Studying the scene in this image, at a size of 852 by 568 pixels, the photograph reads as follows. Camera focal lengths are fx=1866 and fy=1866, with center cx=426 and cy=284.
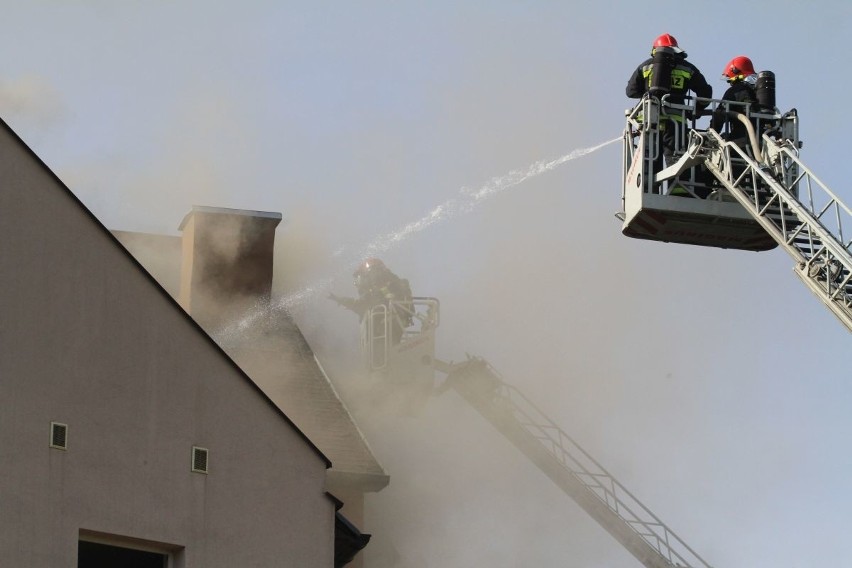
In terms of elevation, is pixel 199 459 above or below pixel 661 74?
below

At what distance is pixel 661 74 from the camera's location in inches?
717

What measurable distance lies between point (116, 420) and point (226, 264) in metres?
10.8

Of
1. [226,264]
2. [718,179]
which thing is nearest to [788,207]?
[718,179]

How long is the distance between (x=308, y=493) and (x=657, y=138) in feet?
17.5

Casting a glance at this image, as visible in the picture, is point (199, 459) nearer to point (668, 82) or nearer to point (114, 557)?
point (114, 557)

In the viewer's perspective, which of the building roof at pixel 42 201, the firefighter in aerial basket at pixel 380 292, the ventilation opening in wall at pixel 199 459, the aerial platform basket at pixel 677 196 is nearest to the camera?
the building roof at pixel 42 201

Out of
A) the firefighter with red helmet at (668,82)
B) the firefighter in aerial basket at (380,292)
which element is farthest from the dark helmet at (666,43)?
the firefighter in aerial basket at (380,292)

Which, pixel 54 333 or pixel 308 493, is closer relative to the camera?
pixel 54 333

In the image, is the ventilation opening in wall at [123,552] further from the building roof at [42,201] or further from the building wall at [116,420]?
the building roof at [42,201]

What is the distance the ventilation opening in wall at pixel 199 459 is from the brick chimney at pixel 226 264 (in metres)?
9.84

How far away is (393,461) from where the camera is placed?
28.0 m

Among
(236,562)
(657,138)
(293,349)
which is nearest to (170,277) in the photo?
(293,349)

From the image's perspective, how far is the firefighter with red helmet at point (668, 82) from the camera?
1822 cm

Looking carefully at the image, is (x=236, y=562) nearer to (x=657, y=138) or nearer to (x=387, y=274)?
(x=657, y=138)
